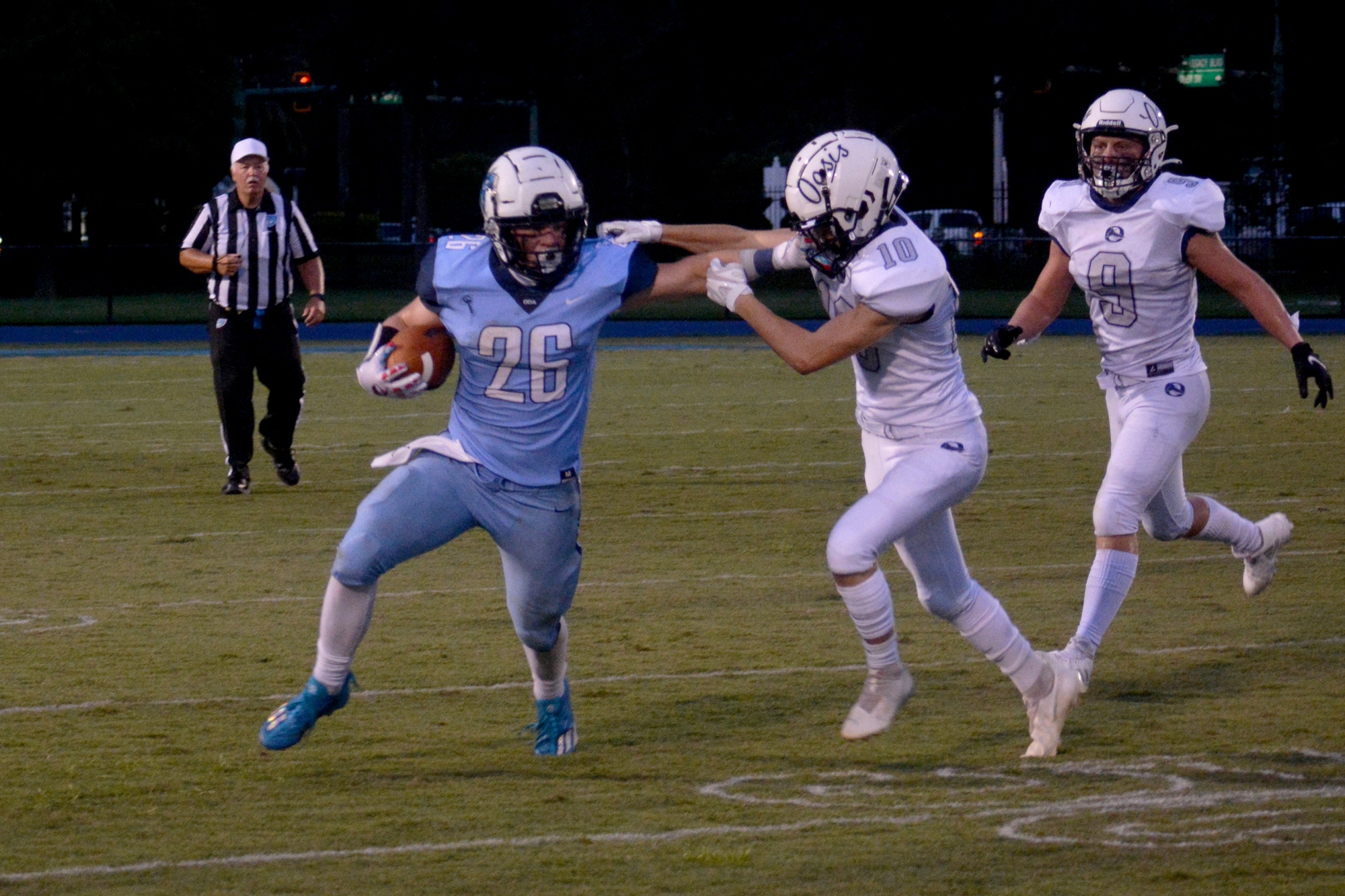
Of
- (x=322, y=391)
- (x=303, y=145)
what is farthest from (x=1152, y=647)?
(x=303, y=145)

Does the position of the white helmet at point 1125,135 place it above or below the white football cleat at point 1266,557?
above

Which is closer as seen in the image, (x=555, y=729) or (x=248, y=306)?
(x=555, y=729)

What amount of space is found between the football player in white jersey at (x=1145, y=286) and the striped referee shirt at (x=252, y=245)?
490 cm

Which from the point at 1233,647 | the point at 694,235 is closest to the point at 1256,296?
the point at 1233,647

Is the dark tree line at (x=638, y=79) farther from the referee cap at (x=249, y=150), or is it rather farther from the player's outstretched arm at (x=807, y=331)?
the player's outstretched arm at (x=807, y=331)

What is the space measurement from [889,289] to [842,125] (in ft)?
106

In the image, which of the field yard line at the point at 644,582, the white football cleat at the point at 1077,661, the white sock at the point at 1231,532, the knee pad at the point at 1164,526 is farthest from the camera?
the field yard line at the point at 644,582

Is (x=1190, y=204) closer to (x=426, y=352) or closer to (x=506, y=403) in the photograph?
(x=506, y=403)

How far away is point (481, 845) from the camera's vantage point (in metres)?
4.18

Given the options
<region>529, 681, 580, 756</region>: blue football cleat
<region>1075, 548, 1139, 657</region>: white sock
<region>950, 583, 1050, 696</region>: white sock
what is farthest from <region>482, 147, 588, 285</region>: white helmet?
<region>1075, 548, 1139, 657</region>: white sock

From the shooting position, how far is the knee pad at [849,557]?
4.88m

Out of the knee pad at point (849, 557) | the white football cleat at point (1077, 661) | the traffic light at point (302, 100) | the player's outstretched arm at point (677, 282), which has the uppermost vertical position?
the traffic light at point (302, 100)

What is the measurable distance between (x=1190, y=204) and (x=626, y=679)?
2.24m

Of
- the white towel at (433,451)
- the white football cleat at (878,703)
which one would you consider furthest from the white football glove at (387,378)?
the white football cleat at (878,703)
